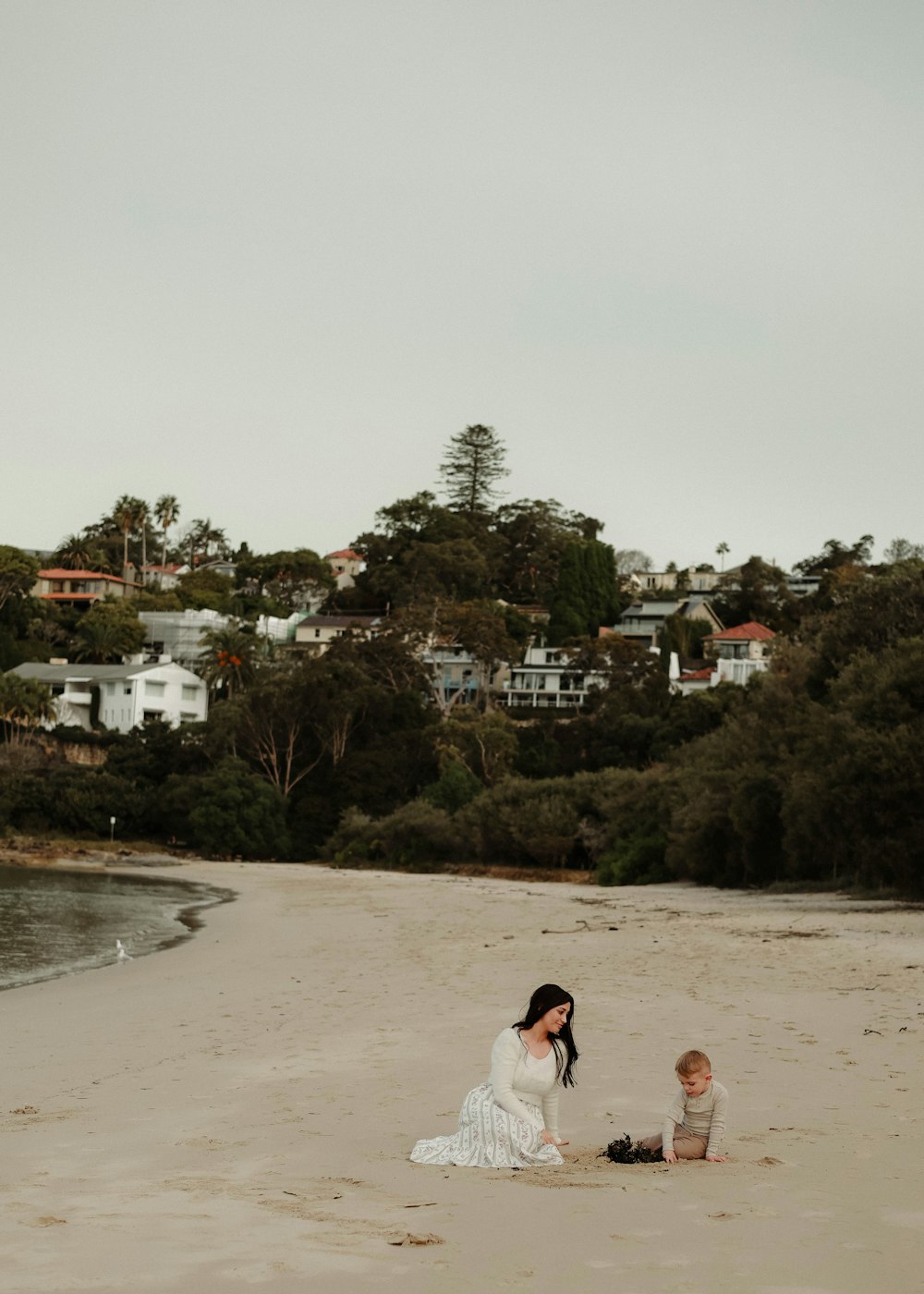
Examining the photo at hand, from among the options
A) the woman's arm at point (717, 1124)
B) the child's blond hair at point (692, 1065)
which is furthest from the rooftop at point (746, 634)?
the woman's arm at point (717, 1124)

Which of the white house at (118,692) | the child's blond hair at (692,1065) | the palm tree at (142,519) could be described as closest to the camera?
the child's blond hair at (692,1065)

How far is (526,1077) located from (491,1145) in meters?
0.44

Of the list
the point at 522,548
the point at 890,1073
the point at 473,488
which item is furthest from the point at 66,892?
the point at 473,488

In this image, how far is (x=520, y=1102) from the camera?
6.95 metres

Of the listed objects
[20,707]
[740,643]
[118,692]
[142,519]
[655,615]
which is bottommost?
[20,707]

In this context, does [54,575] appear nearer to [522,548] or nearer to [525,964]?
[522,548]

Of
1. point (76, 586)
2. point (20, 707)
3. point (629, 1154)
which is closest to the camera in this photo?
point (629, 1154)

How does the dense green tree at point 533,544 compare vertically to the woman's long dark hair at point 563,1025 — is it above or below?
above

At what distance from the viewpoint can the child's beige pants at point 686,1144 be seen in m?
6.69

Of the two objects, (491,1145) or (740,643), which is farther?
(740,643)

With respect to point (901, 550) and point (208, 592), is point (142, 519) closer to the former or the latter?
point (208, 592)

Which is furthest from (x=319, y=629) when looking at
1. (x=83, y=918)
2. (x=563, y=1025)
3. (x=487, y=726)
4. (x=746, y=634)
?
(x=563, y=1025)

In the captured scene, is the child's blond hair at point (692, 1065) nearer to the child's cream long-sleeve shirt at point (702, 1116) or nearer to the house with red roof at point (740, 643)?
the child's cream long-sleeve shirt at point (702, 1116)

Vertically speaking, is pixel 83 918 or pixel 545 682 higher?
pixel 545 682
